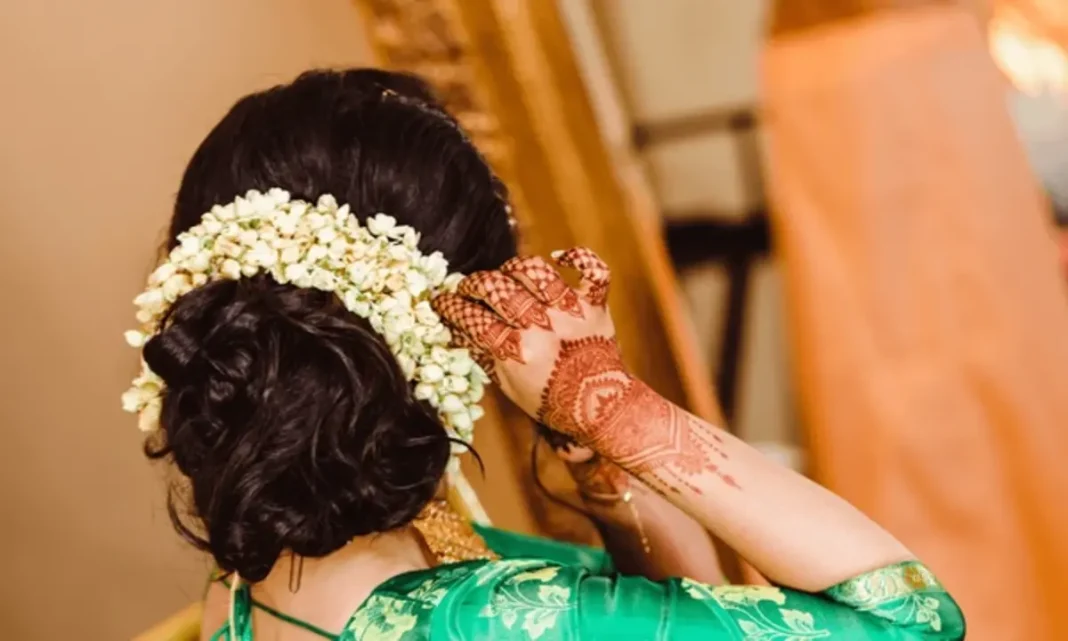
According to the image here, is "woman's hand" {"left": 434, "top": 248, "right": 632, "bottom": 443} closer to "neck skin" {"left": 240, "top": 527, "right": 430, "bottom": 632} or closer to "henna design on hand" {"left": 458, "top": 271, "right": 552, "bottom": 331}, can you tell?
"henna design on hand" {"left": 458, "top": 271, "right": 552, "bottom": 331}

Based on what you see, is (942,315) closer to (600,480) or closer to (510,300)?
(600,480)

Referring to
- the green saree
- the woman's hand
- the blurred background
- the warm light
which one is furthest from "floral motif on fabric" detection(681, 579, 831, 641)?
the warm light

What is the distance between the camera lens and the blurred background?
26.0 inches

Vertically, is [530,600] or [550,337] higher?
[550,337]

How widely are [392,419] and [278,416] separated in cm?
6

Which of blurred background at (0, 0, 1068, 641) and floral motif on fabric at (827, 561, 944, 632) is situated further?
blurred background at (0, 0, 1068, 641)

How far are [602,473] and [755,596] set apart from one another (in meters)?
0.18

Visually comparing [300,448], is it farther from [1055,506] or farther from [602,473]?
[1055,506]

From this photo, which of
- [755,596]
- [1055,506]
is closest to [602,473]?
[755,596]

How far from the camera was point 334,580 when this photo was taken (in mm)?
595

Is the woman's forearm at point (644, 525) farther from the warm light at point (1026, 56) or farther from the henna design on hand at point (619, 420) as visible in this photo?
the warm light at point (1026, 56)

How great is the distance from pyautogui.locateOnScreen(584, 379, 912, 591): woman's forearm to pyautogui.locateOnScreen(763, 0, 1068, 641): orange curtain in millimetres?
837

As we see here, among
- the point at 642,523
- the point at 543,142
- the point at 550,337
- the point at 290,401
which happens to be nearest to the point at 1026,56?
the point at 543,142

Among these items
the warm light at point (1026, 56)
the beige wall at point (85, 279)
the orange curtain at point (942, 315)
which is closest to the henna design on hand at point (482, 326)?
the beige wall at point (85, 279)
